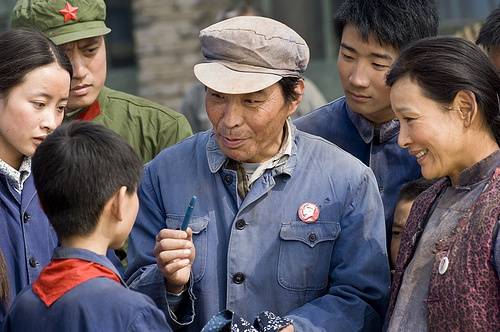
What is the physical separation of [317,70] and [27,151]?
5.15 m

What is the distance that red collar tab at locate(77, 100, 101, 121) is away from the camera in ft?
15.8

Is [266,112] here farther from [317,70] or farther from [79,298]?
[317,70]

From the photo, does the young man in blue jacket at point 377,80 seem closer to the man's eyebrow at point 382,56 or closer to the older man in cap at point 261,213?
the man's eyebrow at point 382,56

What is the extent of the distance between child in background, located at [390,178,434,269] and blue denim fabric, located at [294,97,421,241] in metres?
0.03

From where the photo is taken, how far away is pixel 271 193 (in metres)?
4.01


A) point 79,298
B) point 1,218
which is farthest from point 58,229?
point 1,218

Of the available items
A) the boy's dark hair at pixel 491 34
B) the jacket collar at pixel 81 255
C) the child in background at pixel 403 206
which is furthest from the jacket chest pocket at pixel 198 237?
the boy's dark hair at pixel 491 34

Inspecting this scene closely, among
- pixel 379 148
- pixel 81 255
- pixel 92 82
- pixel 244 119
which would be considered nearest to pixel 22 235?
pixel 81 255

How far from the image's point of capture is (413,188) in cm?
441

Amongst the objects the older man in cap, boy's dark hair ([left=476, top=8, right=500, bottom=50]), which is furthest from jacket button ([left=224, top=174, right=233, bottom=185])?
boy's dark hair ([left=476, top=8, right=500, bottom=50])

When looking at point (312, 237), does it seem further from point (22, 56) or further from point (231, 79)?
point (22, 56)

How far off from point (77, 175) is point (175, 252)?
1.32 feet

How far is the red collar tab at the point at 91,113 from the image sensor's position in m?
4.82

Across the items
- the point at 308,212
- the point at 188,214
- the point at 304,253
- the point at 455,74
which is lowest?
the point at 304,253
